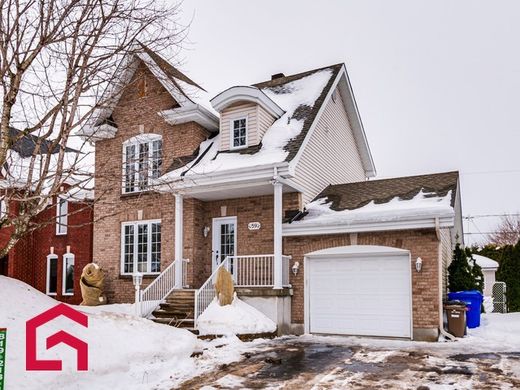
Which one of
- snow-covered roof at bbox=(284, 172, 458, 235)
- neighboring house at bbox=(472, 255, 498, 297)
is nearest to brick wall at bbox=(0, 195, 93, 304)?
snow-covered roof at bbox=(284, 172, 458, 235)

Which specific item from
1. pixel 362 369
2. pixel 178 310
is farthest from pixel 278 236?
pixel 362 369

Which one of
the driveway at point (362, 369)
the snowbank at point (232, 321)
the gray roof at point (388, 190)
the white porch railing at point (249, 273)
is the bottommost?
the driveway at point (362, 369)

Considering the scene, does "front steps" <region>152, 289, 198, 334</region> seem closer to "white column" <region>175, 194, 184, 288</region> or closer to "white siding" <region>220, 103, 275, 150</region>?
"white column" <region>175, 194, 184, 288</region>

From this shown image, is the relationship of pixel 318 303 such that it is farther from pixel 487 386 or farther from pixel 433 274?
pixel 487 386

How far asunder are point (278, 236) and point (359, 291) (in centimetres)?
258

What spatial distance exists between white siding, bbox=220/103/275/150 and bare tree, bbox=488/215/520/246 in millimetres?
42092

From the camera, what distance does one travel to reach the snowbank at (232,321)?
12.0m

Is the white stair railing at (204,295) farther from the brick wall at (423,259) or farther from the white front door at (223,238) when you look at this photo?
the brick wall at (423,259)

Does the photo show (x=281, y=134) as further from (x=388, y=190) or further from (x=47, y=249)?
(x=47, y=249)

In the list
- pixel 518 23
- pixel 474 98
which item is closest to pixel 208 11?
pixel 518 23

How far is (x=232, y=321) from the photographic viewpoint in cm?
1205

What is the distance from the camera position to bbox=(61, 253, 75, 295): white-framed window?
789 inches

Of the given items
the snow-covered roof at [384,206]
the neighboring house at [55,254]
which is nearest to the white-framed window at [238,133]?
the snow-covered roof at [384,206]

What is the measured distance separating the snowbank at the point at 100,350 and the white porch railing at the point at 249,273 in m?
3.42
